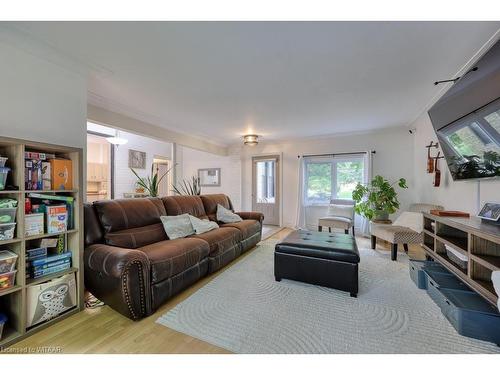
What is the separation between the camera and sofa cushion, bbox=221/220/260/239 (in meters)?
3.26

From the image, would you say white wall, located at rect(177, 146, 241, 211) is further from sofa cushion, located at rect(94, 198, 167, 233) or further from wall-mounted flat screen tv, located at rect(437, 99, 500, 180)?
wall-mounted flat screen tv, located at rect(437, 99, 500, 180)

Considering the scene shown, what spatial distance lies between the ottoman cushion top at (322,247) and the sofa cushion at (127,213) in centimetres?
157

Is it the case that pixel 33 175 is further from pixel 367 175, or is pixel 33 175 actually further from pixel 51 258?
pixel 367 175

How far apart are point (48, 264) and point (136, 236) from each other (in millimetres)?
742

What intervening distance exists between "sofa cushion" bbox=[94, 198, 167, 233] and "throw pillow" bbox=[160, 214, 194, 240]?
0.41 feet

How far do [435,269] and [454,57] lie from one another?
2.01m

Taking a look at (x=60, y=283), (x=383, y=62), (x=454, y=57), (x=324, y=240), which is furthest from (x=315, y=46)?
(x=60, y=283)

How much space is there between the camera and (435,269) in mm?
2164

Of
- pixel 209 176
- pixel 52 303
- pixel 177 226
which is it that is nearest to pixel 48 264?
pixel 52 303

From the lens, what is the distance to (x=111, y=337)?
1.49m

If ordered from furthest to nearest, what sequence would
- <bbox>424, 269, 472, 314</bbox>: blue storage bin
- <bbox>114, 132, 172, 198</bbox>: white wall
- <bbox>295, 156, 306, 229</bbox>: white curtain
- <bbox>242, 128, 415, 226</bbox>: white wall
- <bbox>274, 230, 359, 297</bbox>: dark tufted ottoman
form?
<bbox>114, 132, 172, 198</bbox>: white wall → <bbox>295, 156, 306, 229</bbox>: white curtain → <bbox>242, 128, 415, 226</bbox>: white wall → <bbox>274, 230, 359, 297</bbox>: dark tufted ottoman → <bbox>424, 269, 472, 314</bbox>: blue storage bin

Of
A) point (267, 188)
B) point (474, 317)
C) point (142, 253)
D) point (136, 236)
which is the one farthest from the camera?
point (267, 188)

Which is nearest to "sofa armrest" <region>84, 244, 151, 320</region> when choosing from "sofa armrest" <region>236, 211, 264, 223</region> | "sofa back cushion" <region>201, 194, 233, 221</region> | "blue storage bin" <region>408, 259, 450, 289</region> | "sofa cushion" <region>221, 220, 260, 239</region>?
"sofa cushion" <region>221, 220, 260, 239</region>

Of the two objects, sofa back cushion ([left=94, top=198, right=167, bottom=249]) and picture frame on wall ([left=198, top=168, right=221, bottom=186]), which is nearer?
sofa back cushion ([left=94, top=198, right=167, bottom=249])
